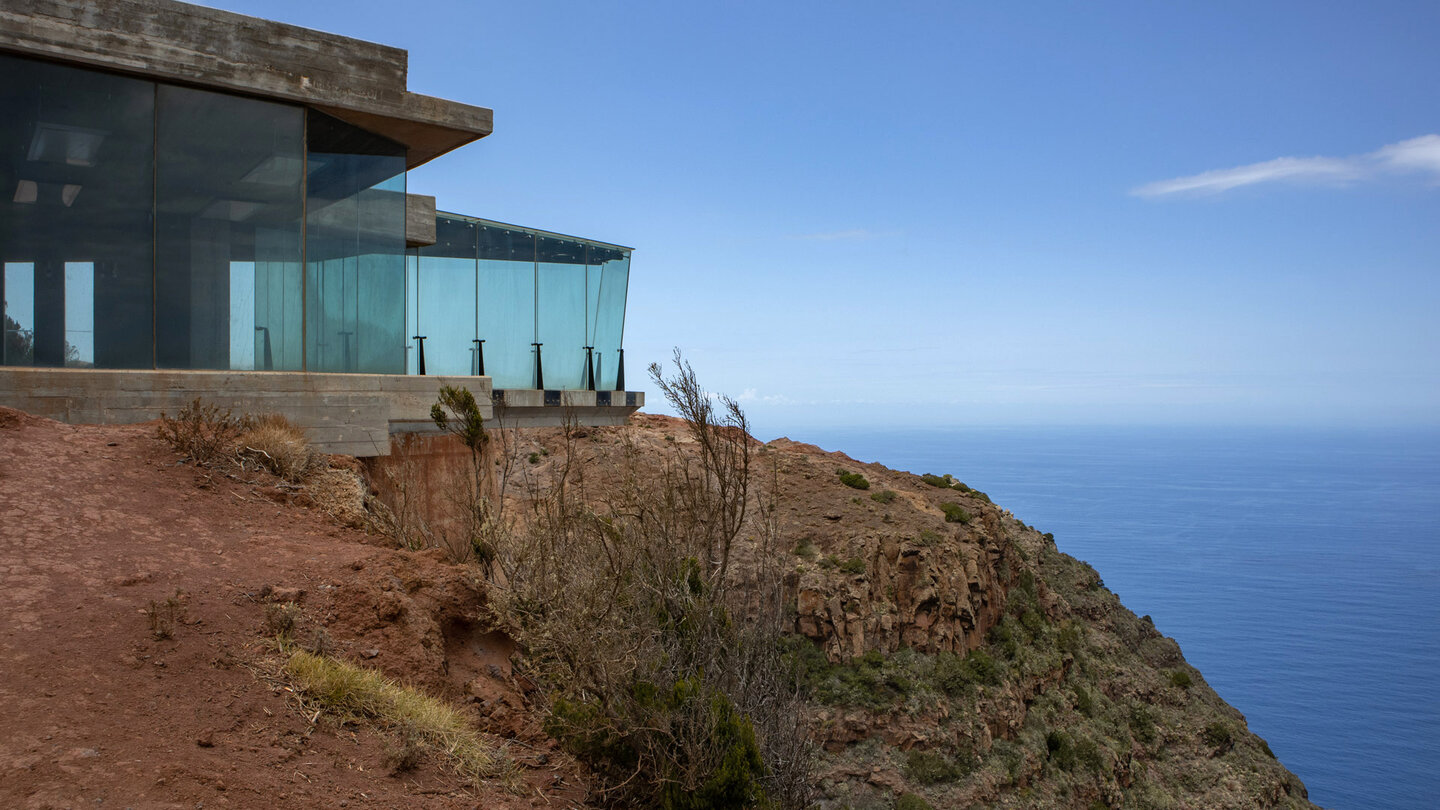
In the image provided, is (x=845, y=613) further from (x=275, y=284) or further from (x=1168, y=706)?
(x=275, y=284)

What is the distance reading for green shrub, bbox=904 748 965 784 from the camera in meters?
25.9

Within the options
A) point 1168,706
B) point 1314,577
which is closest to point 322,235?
point 1168,706

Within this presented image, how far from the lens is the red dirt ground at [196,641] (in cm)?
369

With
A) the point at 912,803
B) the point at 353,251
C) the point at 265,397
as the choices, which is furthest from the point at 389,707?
the point at 912,803

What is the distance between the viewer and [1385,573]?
191750 mm

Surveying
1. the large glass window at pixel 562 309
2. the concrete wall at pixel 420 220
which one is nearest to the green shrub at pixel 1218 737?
the large glass window at pixel 562 309

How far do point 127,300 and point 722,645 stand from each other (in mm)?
6805

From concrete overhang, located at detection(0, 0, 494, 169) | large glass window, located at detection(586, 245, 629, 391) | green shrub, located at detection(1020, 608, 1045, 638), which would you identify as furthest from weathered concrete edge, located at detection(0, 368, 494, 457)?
green shrub, located at detection(1020, 608, 1045, 638)

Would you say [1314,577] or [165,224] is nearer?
[165,224]

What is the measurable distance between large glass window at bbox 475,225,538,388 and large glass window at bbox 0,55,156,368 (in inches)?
245

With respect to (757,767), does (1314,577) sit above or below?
below

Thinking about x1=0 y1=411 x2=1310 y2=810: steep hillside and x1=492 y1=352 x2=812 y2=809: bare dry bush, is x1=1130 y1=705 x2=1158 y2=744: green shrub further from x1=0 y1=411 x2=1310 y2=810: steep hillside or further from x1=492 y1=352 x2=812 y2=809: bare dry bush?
x1=492 y1=352 x2=812 y2=809: bare dry bush

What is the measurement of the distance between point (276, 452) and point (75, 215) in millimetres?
3286

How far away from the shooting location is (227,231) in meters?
9.22
